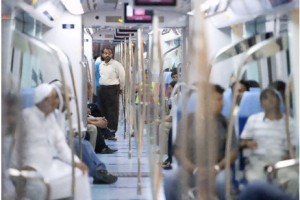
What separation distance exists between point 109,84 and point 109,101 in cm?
7

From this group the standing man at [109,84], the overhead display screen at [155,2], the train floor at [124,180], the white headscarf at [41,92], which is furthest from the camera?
the train floor at [124,180]

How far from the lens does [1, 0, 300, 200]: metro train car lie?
2230 millimetres

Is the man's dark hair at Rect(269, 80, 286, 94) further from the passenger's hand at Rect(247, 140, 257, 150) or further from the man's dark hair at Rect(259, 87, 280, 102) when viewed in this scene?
the passenger's hand at Rect(247, 140, 257, 150)

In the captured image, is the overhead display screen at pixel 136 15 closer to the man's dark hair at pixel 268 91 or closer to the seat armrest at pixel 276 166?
the man's dark hair at pixel 268 91

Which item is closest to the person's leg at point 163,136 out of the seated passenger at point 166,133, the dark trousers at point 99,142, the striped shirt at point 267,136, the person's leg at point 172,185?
the seated passenger at point 166,133

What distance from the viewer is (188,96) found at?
2312 mm

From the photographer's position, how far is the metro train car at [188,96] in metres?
2.23

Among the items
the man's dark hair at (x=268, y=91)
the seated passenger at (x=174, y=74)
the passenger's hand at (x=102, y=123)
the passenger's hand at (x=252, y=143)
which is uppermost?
the seated passenger at (x=174, y=74)

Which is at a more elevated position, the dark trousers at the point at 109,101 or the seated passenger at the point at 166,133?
the dark trousers at the point at 109,101

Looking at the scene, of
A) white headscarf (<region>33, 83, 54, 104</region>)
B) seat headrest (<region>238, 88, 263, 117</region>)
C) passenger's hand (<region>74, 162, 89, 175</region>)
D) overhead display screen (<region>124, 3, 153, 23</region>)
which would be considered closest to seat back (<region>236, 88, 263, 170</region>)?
seat headrest (<region>238, 88, 263, 117</region>)

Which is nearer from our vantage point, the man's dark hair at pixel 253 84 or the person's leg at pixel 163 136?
the man's dark hair at pixel 253 84

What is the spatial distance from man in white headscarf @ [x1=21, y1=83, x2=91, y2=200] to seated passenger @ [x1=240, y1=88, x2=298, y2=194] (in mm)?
605

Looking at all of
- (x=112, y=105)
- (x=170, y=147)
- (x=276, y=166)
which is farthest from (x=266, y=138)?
(x=112, y=105)

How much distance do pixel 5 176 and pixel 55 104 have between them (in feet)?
1.02
